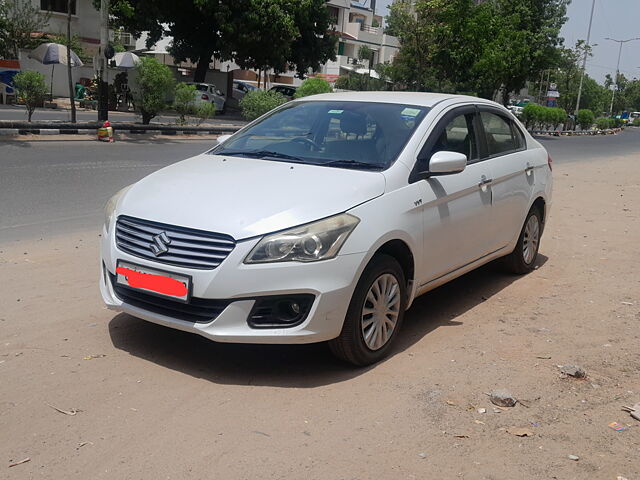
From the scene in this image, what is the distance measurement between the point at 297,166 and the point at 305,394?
60.4 inches

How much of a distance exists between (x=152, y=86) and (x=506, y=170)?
15926mm

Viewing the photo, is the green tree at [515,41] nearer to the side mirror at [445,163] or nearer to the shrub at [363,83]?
the shrub at [363,83]

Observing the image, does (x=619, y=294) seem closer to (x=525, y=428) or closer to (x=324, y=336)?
(x=525, y=428)

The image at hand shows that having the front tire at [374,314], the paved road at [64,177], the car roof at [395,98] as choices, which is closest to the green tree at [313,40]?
the paved road at [64,177]

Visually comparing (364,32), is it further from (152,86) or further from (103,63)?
(103,63)

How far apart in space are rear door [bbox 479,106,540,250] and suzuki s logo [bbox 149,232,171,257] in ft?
9.27

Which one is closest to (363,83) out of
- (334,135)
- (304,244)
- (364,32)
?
(364,32)

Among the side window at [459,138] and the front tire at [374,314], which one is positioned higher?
the side window at [459,138]

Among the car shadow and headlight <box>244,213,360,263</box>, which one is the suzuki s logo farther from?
the car shadow

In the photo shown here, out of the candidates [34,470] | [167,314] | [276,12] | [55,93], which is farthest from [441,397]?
[55,93]

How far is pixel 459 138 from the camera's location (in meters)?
5.27

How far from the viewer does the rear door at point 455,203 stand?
4711 millimetres

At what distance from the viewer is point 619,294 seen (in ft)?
20.3

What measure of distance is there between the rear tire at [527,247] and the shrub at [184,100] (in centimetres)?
1562
